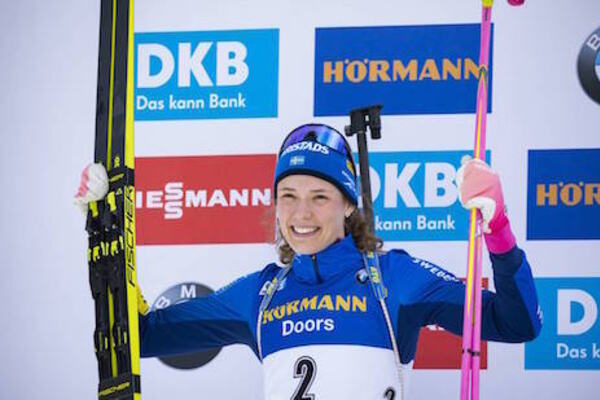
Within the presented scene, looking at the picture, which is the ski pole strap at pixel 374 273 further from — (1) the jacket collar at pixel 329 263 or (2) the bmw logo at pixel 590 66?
(2) the bmw logo at pixel 590 66

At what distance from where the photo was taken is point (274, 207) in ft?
12.5

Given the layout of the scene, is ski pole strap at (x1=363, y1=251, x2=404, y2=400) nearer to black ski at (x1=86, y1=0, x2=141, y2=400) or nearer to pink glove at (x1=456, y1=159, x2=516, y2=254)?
pink glove at (x1=456, y1=159, x2=516, y2=254)

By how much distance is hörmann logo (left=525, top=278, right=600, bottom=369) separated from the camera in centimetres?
401

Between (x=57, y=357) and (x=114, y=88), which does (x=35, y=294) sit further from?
(x=114, y=88)

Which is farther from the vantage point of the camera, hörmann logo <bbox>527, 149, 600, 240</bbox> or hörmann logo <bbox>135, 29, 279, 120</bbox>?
hörmann logo <bbox>135, 29, 279, 120</bbox>

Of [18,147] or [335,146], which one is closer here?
[335,146]

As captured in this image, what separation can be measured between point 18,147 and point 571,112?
2.09 metres

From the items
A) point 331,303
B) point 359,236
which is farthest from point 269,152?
point 331,303

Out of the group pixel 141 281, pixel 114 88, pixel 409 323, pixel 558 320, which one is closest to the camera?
pixel 409 323

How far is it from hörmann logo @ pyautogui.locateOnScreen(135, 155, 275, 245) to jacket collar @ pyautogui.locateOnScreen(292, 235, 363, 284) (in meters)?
0.81

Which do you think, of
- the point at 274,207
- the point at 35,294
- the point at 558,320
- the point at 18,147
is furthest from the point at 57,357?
the point at 558,320

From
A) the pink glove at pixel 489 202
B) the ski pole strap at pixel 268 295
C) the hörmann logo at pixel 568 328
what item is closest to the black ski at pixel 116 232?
the ski pole strap at pixel 268 295

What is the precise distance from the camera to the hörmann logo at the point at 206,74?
14.2 feet

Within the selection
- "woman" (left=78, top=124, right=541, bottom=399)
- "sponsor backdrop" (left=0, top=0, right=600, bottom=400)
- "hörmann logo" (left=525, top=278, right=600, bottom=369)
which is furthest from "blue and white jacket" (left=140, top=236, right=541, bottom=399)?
"hörmann logo" (left=525, top=278, right=600, bottom=369)
